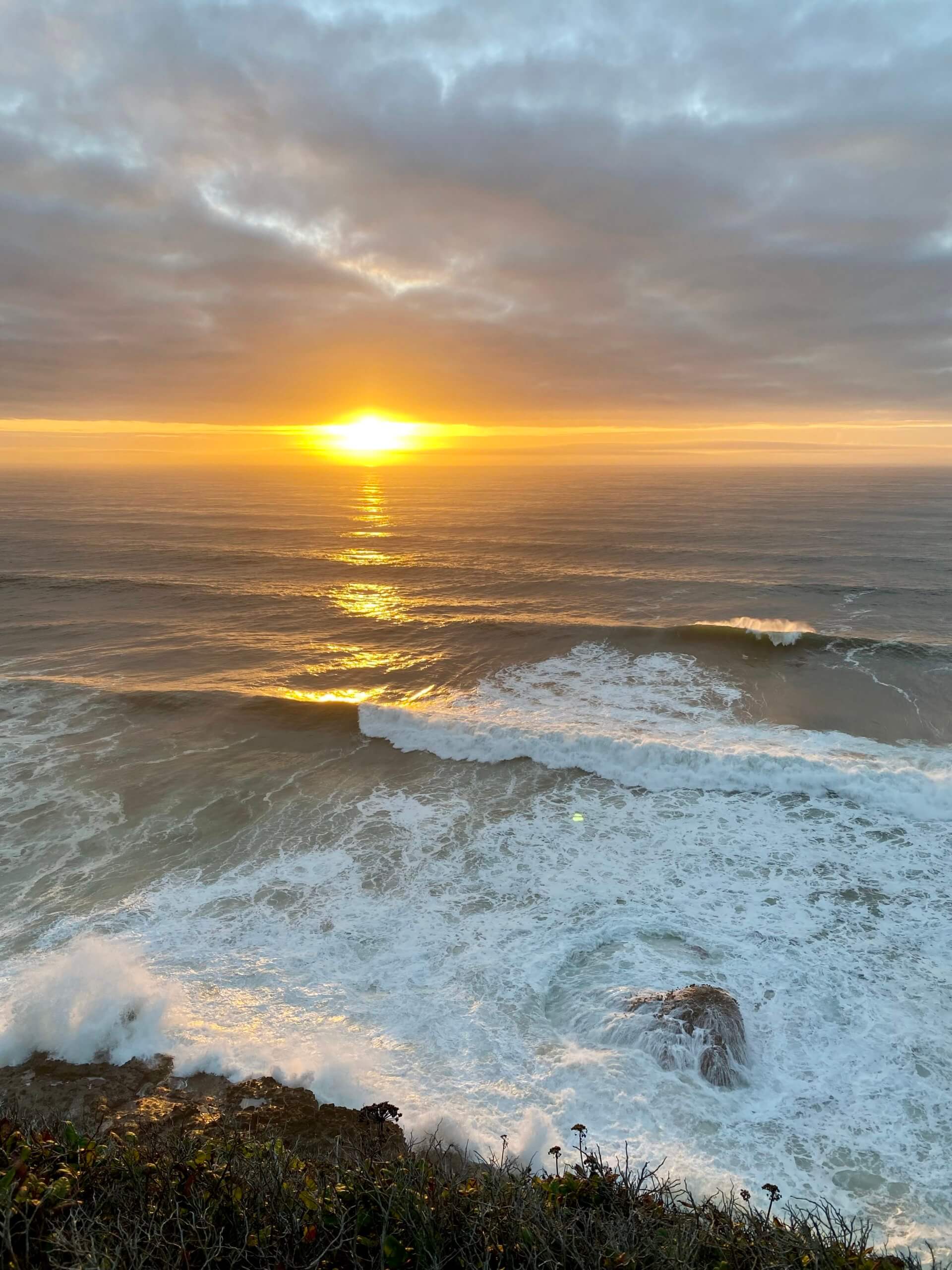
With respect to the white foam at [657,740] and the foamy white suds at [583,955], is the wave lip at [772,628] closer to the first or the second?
the white foam at [657,740]

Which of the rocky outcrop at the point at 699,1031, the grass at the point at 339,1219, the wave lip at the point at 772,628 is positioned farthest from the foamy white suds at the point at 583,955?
the wave lip at the point at 772,628

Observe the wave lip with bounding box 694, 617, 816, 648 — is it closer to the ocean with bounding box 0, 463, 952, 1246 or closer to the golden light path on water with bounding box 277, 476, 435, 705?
the ocean with bounding box 0, 463, 952, 1246

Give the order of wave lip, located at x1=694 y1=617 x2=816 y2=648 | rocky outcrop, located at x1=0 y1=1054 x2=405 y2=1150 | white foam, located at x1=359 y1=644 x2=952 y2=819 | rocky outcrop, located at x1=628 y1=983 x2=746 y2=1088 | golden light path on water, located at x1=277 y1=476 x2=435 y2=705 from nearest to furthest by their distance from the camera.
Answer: rocky outcrop, located at x1=0 y1=1054 x2=405 y2=1150, rocky outcrop, located at x1=628 y1=983 x2=746 y2=1088, white foam, located at x1=359 y1=644 x2=952 y2=819, golden light path on water, located at x1=277 y1=476 x2=435 y2=705, wave lip, located at x1=694 y1=617 x2=816 y2=648

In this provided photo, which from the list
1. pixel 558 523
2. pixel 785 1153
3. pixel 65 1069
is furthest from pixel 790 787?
pixel 558 523

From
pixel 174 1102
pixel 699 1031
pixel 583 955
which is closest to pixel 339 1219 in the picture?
pixel 174 1102

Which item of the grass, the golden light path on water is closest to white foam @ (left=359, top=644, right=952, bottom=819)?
the golden light path on water

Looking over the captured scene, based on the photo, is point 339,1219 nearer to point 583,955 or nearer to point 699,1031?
point 699,1031

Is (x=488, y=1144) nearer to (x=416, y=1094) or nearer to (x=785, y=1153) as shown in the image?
(x=416, y=1094)

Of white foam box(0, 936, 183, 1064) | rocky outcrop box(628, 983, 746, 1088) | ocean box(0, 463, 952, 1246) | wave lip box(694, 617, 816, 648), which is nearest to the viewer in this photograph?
ocean box(0, 463, 952, 1246)

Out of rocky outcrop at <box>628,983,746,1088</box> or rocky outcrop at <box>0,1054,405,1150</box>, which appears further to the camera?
rocky outcrop at <box>628,983,746,1088</box>
